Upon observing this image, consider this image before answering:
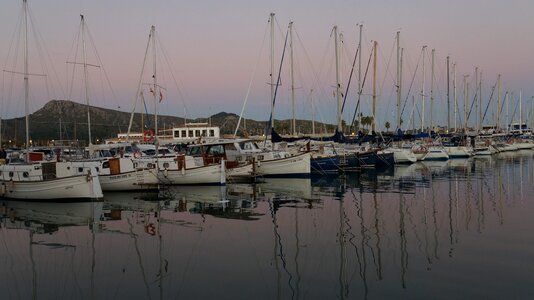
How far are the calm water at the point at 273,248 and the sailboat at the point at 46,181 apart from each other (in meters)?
0.85

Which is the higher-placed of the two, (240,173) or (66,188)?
(240,173)

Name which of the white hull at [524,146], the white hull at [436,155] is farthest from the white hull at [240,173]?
the white hull at [524,146]

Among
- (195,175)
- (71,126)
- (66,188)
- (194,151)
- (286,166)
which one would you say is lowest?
(66,188)

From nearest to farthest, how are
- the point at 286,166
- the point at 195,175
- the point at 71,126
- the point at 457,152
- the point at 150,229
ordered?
1. the point at 150,229
2. the point at 195,175
3. the point at 286,166
4. the point at 457,152
5. the point at 71,126

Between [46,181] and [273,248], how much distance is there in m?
16.7

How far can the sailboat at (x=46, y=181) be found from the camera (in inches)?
1022

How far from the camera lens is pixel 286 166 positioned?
3988cm

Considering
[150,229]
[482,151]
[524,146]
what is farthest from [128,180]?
[524,146]

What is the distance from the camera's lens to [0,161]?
36781 millimetres

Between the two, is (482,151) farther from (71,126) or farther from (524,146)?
(71,126)

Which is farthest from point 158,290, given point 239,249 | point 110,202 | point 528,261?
point 110,202

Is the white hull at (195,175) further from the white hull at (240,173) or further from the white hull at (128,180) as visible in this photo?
the white hull at (240,173)

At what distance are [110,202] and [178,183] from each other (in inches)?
286

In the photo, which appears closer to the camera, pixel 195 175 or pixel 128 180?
pixel 128 180
